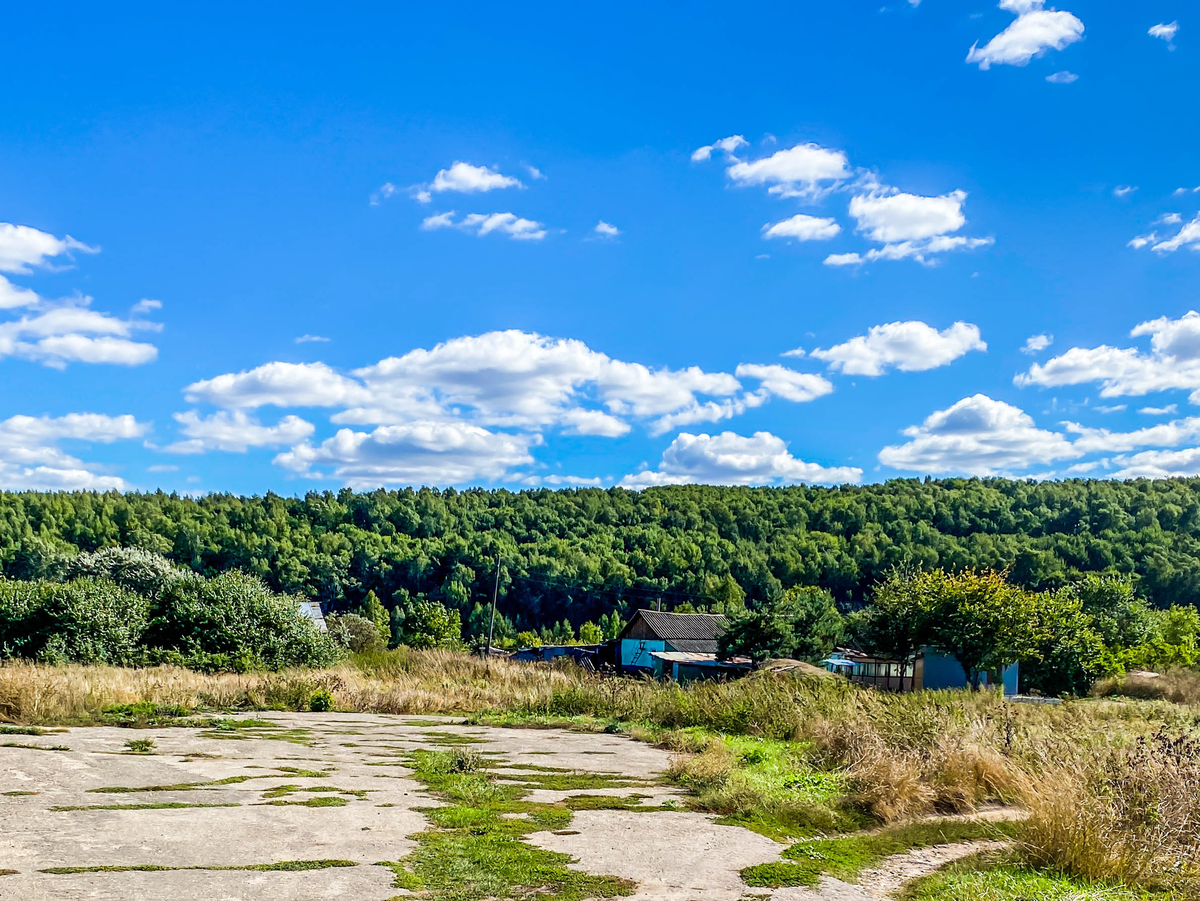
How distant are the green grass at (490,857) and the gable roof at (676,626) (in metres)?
55.1

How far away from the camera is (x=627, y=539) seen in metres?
120

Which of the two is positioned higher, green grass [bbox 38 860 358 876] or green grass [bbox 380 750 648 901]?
green grass [bbox 38 860 358 876]

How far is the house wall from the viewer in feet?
207

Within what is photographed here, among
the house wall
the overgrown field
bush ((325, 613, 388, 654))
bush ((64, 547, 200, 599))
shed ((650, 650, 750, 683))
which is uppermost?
bush ((64, 547, 200, 599))

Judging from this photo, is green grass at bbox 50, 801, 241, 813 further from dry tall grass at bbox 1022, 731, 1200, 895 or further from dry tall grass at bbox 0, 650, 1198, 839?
dry tall grass at bbox 1022, 731, 1200, 895

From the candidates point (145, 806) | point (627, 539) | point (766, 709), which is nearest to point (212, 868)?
point (145, 806)

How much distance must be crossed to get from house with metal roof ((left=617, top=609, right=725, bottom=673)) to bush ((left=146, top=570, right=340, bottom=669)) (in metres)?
36.4

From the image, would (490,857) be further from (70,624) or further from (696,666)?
(696,666)

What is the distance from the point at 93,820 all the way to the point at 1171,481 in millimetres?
143745

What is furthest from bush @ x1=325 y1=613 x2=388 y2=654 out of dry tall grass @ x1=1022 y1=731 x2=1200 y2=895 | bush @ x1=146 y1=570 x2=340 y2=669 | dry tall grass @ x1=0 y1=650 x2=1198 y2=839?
dry tall grass @ x1=1022 y1=731 x2=1200 y2=895

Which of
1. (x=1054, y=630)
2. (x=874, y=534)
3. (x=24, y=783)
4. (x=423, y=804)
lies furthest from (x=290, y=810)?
(x=874, y=534)

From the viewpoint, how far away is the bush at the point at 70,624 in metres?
24.5

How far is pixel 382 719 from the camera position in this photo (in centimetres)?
1867

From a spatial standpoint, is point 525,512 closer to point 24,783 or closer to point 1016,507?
point 1016,507
